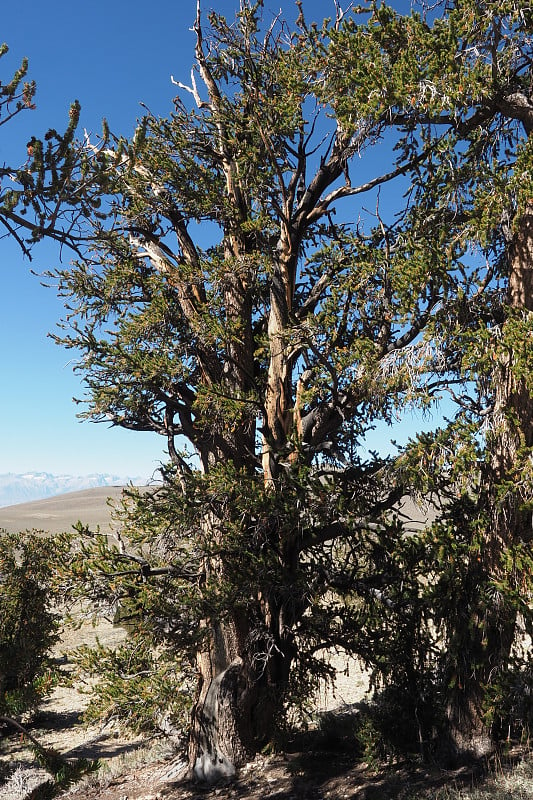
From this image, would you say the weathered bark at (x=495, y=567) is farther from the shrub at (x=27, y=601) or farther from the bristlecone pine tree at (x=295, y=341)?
the shrub at (x=27, y=601)

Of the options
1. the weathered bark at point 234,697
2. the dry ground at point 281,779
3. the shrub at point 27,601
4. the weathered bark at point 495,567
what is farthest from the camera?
the shrub at point 27,601

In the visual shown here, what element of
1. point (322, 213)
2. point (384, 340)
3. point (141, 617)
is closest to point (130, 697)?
point (141, 617)

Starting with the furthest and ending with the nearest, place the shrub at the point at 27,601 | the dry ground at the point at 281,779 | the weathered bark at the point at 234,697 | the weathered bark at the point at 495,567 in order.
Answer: the shrub at the point at 27,601 < the weathered bark at the point at 234,697 < the weathered bark at the point at 495,567 < the dry ground at the point at 281,779

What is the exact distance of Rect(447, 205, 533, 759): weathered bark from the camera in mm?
6742

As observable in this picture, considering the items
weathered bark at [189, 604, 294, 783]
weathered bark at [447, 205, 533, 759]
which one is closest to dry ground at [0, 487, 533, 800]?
weathered bark at [189, 604, 294, 783]

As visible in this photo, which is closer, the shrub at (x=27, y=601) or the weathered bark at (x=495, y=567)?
the weathered bark at (x=495, y=567)

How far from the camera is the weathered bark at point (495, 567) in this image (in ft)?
22.1

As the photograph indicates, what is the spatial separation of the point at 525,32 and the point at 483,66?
2.14 feet

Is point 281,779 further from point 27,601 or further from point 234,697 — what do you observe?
point 27,601

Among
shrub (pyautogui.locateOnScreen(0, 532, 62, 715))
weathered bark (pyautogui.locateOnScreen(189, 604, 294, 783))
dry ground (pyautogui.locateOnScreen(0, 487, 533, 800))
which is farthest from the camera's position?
shrub (pyautogui.locateOnScreen(0, 532, 62, 715))

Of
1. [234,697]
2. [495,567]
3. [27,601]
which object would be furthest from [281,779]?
[27,601]

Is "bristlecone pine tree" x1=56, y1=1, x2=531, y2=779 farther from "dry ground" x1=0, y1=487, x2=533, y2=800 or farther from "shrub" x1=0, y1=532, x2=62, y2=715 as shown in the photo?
"shrub" x1=0, y1=532, x2=62, y2=715

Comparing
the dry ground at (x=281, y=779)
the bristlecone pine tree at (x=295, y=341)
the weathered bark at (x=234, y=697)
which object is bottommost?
the dry ground at (x=281, y=779)

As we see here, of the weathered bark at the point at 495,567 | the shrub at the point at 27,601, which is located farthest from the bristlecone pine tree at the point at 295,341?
the shrub at the point at 27,601
